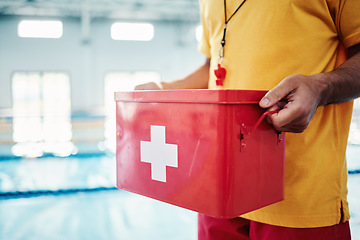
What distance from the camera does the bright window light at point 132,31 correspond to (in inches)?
382

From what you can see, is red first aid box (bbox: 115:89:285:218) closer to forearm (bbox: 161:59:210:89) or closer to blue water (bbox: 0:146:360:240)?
forearm (bbox: 161:59:210:89)

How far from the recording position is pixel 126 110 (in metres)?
0.63

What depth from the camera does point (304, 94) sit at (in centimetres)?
46

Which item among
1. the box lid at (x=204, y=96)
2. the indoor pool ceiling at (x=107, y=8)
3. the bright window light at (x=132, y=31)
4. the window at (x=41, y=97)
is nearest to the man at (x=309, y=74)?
the box lid at (x=204, y=96)

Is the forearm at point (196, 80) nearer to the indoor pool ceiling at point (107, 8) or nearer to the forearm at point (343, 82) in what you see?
the forearm at point (343, 82)

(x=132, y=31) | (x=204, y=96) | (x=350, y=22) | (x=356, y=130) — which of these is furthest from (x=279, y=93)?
(x=132, y=31)

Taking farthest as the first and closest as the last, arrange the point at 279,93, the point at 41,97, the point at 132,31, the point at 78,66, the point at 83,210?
the point at 132,31
the point at 41,97
the point at 78,66
the point at 83,210
the point at 279,93

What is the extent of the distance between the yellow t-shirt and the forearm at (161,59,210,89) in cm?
26

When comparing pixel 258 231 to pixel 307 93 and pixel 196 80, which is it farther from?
pixel 196 80

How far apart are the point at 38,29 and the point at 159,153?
9890mm

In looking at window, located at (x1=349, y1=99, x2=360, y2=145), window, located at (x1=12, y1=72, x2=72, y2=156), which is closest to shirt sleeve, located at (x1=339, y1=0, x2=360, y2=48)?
window, located at (x1=349, y1=99, x2=360, y2=145)

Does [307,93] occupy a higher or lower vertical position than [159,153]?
higher

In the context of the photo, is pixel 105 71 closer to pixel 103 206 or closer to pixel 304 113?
pixel 103 206

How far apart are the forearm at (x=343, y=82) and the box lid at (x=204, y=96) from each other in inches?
3.8
